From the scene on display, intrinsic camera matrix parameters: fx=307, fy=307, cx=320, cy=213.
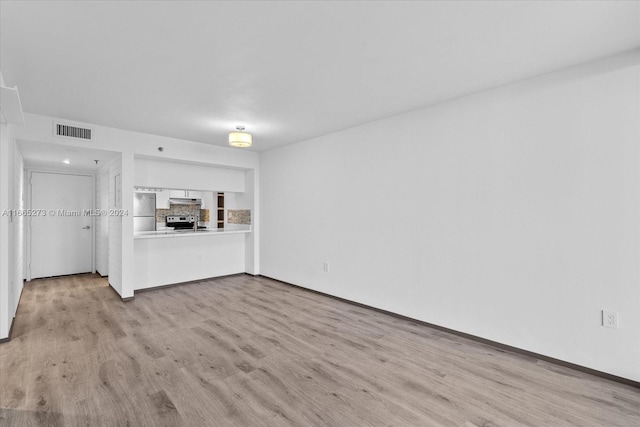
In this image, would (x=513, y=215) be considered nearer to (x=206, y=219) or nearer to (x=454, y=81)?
(x=454, y=81)

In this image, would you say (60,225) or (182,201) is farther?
(182,201)

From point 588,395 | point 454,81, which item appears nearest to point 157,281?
point 454,81

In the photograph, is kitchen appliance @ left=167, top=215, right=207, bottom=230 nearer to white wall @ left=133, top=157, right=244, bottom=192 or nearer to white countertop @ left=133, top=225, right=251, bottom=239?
white countertop @ left=133, top=225, right=251, bottom=239

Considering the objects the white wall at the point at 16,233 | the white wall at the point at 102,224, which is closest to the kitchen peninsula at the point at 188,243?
the white wall at the point at 102,224

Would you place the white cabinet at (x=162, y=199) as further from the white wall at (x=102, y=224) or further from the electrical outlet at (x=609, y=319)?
the electrical outlet at (x=609, y=319)

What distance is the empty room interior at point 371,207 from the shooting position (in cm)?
206

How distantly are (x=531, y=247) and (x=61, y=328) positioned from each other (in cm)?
510

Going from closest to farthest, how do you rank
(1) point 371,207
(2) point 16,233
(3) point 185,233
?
(2) point 16,233 < (1) point 371,207 < (3) point 185,233

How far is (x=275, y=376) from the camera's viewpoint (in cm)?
253

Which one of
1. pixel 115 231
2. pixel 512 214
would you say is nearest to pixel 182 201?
pixel 115 231

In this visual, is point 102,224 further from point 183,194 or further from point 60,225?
point 183,194

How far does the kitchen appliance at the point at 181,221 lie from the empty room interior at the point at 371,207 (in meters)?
1.76

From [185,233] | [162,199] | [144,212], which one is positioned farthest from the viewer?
[162,199]

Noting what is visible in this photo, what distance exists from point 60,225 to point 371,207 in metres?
6.47
